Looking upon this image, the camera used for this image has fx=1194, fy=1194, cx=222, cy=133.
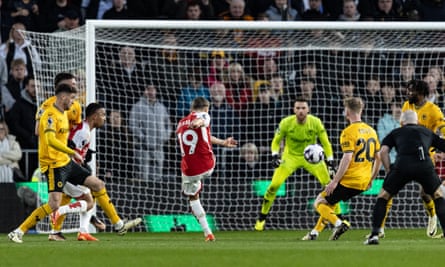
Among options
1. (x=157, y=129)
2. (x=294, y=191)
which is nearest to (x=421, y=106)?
(x=294, y=191)

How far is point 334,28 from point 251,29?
1.42m

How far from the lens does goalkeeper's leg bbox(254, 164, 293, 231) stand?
1939 cm

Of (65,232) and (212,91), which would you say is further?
(212,91)

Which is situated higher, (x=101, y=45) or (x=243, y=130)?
(x=101, y=45)

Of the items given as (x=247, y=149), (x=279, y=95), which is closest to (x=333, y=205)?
(x=247, y=149)

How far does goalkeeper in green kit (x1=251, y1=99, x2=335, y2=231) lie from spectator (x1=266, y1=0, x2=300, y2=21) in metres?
4.13

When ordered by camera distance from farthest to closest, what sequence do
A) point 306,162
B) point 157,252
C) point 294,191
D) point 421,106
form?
point 294,191, point 306,162, point 421,106, point 157,252

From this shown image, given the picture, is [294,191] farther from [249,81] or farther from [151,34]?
[151,34]

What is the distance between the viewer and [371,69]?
2211cm

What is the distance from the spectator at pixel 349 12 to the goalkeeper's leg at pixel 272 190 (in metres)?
4.74

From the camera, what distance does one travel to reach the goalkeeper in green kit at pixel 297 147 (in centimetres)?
1931

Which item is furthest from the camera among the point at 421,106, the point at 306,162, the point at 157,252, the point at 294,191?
the point at 294,191

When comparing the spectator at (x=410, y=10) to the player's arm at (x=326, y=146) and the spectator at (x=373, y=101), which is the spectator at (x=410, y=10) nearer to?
the spectator at (x=373, y=101)

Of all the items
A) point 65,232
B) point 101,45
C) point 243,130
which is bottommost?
point 65,232
